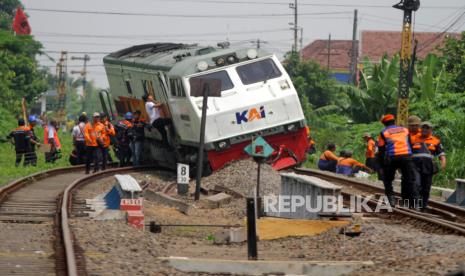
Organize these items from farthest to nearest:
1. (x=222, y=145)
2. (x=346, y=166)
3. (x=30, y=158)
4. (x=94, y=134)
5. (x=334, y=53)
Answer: (x=334, y=53) → (x=30, y=158) → (x=346, y=166) → (x=94, y=134) → (x=222, y=145)

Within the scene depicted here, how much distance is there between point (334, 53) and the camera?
103938 millimetres

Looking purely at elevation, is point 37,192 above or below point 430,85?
below

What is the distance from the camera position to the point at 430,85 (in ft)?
112

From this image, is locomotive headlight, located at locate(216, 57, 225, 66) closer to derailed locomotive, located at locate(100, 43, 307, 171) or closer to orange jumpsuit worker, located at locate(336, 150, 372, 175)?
derailed locomotive, located at locate(100, 43, 307, 171)

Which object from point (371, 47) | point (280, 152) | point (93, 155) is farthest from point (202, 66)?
point (371, 47)

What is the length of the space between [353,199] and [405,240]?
17.6 ft

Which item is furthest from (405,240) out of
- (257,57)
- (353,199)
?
(257,57)

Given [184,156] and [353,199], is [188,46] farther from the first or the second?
[353,199]

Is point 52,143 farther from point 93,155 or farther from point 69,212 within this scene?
point 69,212

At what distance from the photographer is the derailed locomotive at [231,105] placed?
2092 cm

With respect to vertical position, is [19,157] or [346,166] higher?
[346,166]

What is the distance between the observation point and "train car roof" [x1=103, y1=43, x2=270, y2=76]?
21.4 meters

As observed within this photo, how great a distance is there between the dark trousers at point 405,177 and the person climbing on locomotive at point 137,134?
1076 centimetres

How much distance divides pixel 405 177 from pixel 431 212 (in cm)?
87
